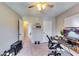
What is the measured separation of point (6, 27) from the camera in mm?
2592

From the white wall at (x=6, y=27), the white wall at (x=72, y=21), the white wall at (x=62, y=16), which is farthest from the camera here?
the white wall at (x=6, y=27)

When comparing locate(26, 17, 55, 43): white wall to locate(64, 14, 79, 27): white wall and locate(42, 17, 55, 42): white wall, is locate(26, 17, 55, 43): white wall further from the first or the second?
locate(64, 14, 79, 27): white wall

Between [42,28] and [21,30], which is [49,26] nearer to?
[42,28]

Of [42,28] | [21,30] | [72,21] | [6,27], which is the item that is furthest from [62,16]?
[6,27]

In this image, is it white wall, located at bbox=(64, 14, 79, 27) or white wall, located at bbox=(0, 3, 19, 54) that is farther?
white wall, located at bbox=(0, 3, 19, 54)

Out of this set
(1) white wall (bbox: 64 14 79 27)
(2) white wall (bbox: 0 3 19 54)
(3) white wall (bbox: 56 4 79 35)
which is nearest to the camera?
(1) white wall (bbox: 64 14 79 27)

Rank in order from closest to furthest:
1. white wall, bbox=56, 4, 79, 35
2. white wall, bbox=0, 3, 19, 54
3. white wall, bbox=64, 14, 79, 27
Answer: white wall, bbox=64, 14, 79, 27 < white wall, bbox=56, 4, 79, 35 < white wall, bbox=0, 3, 19, 54

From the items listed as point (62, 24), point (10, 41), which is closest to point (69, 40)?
point (62, 24)

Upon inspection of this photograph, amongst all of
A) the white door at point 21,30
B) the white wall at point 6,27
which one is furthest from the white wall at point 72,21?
the white wall at point 6,27

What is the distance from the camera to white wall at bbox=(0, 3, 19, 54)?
2.50 metres

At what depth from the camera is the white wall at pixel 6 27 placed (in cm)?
250

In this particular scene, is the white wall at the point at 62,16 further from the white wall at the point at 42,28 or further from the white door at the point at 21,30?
the white door at the point at 21,30

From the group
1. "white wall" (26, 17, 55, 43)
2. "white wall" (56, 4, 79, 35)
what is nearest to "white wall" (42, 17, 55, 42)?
"white wall" (26, 17, 55, 43)

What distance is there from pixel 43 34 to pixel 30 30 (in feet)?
1.29
